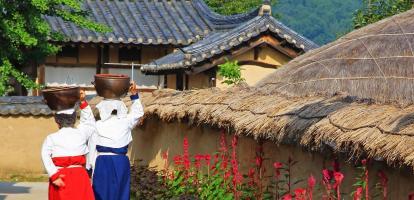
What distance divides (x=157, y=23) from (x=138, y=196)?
15767 mm

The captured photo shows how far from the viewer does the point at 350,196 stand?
8.48 m

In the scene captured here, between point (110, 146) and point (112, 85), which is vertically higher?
point (112, 85)

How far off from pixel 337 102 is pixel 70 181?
259 centimetres

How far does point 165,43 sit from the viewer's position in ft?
88.6

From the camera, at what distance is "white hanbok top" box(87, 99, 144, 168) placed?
9859 millimetres

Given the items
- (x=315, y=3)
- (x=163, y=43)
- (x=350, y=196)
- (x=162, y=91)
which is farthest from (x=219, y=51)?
(x=315, y=3)

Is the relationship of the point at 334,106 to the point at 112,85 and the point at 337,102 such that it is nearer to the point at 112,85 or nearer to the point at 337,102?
the point at 337,102

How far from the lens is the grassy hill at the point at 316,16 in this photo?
9450 cm

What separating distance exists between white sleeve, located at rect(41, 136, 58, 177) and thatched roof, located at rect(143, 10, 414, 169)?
2.16 m

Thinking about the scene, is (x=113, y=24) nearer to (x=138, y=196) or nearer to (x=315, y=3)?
(x=138, y=196)

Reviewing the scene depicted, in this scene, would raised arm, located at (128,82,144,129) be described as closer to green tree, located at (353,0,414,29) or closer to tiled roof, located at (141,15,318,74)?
green tree, located at (353,0,414,29)

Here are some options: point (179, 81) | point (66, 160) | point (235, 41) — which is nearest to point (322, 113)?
point (66, 160)

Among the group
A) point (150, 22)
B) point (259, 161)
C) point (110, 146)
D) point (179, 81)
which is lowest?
point (259, 161)

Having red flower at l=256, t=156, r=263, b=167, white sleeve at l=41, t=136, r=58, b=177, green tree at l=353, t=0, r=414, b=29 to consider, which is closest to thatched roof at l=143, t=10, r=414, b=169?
red flower at l=256, t=156, r=263, b=167
